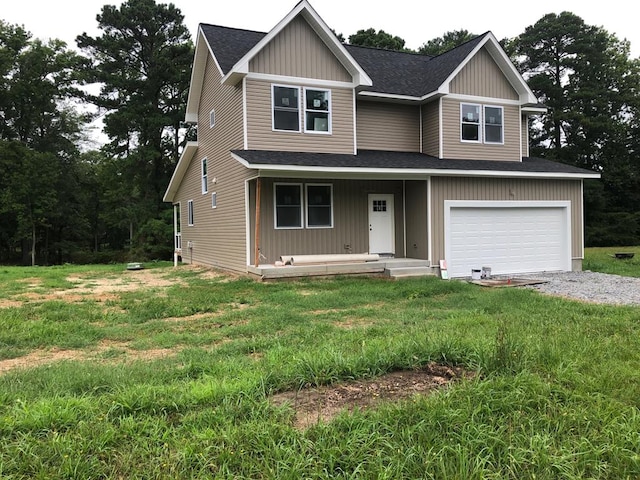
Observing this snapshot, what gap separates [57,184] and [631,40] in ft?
141

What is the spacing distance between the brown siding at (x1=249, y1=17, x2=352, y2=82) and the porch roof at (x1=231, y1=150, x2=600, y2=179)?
2.28m

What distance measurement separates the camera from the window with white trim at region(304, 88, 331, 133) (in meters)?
13.0

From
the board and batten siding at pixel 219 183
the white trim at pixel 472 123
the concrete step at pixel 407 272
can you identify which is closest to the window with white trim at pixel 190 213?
the board and batten siding at pixel 219 183

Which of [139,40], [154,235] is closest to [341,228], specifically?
[154,235]

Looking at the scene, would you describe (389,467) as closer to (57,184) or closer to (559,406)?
(559,406)

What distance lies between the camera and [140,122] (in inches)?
1080

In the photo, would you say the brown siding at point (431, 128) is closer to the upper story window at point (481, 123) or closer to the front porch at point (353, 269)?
the upper story window at point (481, 123)

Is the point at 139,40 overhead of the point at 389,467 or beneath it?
overhead

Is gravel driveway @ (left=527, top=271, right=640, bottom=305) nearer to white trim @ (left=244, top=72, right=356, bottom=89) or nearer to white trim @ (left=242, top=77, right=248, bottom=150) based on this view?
white trim @ (left=244, top=72, right=356, bottom=89)

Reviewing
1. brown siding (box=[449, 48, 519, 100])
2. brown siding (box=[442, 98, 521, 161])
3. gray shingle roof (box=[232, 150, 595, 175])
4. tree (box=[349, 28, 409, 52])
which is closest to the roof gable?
gray shingle roof (box=[232, 150, 595, 175])

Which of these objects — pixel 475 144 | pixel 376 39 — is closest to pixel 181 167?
pixel 475 144

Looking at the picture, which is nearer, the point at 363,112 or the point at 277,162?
the point at 277,162

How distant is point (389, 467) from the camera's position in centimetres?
257

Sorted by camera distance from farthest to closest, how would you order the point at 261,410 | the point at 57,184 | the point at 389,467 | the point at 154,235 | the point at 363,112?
1. the point at 57,184
2. the point at 154,235
3. the point at 363,112
4. the point at 261,410
5. the point at 389,467
